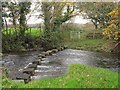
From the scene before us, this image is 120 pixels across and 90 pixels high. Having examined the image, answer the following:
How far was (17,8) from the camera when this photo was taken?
1345 inches

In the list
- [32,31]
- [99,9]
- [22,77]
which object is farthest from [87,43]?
[22,77]

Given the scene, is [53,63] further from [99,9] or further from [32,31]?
[32,31]

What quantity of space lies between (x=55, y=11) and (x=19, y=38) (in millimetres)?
6609

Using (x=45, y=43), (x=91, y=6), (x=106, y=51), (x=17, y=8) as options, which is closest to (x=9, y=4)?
(x=17, y=8)

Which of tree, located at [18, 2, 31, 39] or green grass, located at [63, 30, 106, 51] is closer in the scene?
tree, located at [18, 2, 31, 39]

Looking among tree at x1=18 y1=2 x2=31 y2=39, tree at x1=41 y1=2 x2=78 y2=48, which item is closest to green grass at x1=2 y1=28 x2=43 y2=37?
tree at x1=18 y1=2 x2=31 y2=39

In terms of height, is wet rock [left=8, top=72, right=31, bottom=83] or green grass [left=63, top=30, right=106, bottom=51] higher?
wet rock [left=8, top=72, right=31, bottom=83]

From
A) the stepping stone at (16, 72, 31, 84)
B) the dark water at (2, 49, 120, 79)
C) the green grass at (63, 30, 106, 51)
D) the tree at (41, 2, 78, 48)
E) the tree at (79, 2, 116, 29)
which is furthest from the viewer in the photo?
the tree at (41, 2, 78, 48)

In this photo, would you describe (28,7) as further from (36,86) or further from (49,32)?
(36,86)

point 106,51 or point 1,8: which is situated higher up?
point 1,8

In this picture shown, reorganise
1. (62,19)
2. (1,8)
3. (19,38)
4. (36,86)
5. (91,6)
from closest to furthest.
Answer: (36,86) → (91,6) → (1,8) → (19,38) → (62,19)

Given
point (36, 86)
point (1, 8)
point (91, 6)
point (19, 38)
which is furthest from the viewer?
point (19, 38)

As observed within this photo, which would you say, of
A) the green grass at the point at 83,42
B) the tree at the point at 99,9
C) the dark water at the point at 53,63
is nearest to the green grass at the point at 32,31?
the green grass at the point at 83,42

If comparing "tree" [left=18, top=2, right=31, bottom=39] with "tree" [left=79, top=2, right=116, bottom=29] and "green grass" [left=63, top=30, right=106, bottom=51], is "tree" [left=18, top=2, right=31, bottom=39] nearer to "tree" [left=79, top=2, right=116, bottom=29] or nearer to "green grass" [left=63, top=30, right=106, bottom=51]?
"green grass" [left=63, top=30, right=106, bottom=51]
